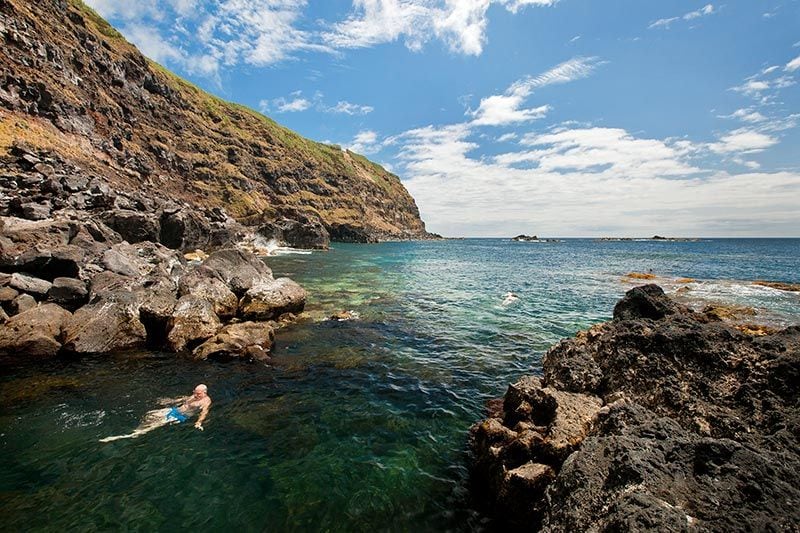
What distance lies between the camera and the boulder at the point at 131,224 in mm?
38219

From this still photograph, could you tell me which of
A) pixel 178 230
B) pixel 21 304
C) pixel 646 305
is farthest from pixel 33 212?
pixel 646 305

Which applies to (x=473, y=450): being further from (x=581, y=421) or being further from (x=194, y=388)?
(x=194, y=388)

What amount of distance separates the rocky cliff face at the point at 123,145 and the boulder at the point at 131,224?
1.47 feet

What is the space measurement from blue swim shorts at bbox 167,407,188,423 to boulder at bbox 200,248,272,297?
41.1ft

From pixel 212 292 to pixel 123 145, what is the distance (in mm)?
84811

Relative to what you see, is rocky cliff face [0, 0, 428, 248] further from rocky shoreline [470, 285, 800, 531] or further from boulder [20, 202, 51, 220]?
rocky shoreline [470, 285, 800, 531]

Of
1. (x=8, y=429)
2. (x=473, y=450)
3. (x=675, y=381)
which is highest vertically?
(x=675, y=381)

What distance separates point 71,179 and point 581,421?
51.2m

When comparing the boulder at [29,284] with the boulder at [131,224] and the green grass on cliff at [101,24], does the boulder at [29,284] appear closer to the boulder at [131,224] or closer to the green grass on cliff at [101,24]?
the boulder at [131,224]

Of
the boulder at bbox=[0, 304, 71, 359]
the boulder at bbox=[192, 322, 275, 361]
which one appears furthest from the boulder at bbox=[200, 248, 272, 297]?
the boulder at bbox=[0, 304, 71, 359]

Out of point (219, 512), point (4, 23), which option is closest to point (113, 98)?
point (4, 23)

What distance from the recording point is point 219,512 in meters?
7.44

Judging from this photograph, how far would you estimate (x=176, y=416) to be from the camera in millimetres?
10914

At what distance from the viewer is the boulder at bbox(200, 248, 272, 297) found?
75.6 ft
